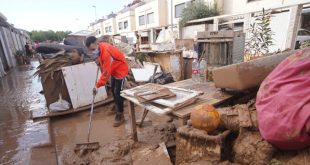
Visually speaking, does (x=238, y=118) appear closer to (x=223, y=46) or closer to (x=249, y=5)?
(x=223, y=46)

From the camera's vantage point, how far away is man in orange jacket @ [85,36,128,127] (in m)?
4.34

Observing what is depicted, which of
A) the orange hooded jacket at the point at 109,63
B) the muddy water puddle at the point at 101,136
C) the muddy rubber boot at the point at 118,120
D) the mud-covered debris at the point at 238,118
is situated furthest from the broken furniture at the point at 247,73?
the muddy rubber boot at the point at 118,120

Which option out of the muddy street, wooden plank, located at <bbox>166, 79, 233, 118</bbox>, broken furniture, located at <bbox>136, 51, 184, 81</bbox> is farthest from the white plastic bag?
broken furniture, located at <bbox>136, 51, 184, 81</bbox>

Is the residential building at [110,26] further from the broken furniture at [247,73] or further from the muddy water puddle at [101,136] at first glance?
the broken furniture at [247,73]

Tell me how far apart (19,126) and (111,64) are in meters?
2.79

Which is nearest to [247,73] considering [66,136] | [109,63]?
[109,63]

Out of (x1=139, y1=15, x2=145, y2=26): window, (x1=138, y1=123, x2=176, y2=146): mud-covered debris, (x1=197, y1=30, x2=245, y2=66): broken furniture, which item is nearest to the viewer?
(x1=138, y1=123, x2=176, y2=146): mud-covered debris

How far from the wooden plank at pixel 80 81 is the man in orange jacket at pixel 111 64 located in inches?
42.2

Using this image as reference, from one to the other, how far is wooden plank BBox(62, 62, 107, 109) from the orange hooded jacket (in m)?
1.20

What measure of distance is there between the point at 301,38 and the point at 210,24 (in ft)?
20.9

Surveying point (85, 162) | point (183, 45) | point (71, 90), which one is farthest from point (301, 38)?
point (85, 162)

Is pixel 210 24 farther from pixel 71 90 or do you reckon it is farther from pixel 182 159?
pixel 182 159

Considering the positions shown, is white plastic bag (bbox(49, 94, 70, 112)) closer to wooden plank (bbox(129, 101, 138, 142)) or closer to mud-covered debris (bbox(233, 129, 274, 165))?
wooden plank (bbox(129, 101, 138, 142))

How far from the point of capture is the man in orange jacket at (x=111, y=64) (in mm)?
→ 4344
